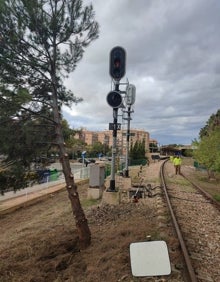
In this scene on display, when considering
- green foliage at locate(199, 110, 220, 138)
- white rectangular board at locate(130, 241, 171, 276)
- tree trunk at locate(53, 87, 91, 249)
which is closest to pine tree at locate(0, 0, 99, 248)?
tree trunk at locate(53, 87, 91, 249)

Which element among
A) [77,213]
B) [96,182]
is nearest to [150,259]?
[77,213]

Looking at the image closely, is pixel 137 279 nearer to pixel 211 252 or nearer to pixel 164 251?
pixel 164 251

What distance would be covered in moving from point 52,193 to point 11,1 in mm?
13099

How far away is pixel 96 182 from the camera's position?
47.2ft

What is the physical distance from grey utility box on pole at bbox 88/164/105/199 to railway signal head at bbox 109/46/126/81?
519 cm

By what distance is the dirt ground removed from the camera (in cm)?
633

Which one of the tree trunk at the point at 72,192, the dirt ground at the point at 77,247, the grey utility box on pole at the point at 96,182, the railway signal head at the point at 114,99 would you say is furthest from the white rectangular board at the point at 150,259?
the grey utility box on pole at the point at 96,182

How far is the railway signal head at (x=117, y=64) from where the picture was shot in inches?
405

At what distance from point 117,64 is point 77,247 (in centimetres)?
571

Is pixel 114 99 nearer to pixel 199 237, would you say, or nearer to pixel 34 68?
pixel 34 68

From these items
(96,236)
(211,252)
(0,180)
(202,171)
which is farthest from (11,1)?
(202,171)

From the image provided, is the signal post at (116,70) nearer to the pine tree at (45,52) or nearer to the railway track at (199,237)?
the pine tree at (45,52)

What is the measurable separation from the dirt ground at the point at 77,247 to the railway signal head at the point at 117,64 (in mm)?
4522

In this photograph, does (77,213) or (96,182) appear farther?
(96,182)
